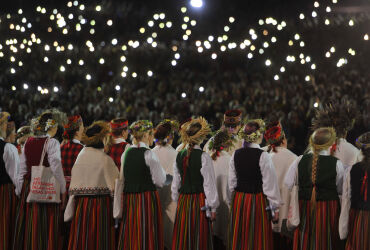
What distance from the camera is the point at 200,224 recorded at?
578cm

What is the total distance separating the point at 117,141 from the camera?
6.66 meters

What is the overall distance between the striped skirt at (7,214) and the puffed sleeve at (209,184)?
2569mm

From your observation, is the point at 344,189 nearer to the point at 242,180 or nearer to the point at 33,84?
the point at 242,180

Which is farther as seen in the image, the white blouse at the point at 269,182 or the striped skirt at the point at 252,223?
the striped skirt at the point at 252,223

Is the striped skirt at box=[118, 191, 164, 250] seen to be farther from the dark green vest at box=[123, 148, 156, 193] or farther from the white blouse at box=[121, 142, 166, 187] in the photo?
the white blouse at box=[121, 142, 166, 187]

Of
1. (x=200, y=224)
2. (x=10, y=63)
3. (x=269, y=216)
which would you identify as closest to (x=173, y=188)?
(x=200, y=224)

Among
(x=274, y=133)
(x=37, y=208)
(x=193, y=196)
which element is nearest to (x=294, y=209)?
(x=193, y=196)

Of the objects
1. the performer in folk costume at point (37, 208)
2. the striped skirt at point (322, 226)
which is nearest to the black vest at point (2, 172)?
the performer in folk costume at point (37, 208)

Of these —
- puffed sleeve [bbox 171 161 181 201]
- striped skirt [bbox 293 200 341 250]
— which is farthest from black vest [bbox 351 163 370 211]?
puffed sleeve [bbox 171 161 181 201]

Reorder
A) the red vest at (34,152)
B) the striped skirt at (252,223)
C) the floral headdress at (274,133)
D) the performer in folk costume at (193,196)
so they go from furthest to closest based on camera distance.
→ the floral headdress at (274,133) → the red vest at (34,152) → the performer in folk costume at (193,196) → the striped skirt at (252,223)

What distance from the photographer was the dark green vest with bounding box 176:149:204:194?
5.73 m

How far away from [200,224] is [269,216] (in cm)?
78

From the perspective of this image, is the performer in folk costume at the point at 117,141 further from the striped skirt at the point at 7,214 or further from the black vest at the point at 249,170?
the black vest at the point at 249,170

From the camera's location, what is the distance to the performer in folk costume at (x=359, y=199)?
16.3 ft
